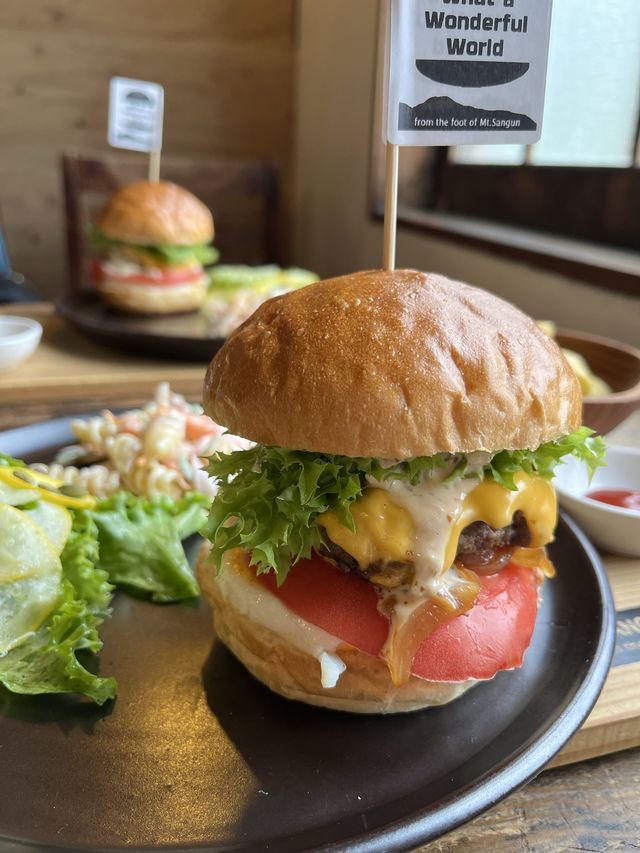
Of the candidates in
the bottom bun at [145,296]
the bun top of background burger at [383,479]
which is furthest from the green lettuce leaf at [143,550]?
the bottom bun at [145,296]

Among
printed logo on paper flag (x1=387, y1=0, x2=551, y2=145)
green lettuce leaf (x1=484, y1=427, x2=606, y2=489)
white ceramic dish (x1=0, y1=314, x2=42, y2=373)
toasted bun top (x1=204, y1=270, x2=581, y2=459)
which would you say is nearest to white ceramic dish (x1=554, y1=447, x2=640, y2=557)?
green lettuce leaf (x1=484, y1=427, x2=606, y2=489)

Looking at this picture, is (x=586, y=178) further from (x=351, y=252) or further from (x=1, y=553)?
(x=1, y=553)

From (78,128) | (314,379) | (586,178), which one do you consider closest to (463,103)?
(314,379)

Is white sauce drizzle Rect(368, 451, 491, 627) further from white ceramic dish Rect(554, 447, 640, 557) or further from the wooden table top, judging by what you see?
white ceramic dish Rect(554, 447, 640, 557)

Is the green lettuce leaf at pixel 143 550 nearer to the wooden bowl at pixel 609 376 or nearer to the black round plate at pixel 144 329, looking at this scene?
the wooden bowl at pixel 609 376

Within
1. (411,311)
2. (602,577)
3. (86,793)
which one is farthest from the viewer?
(602,577)

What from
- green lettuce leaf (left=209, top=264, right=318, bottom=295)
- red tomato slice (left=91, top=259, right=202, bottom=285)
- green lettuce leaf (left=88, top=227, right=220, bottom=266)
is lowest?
green lettuce leaf (left=209, top=264, right=318, bottom=295)
